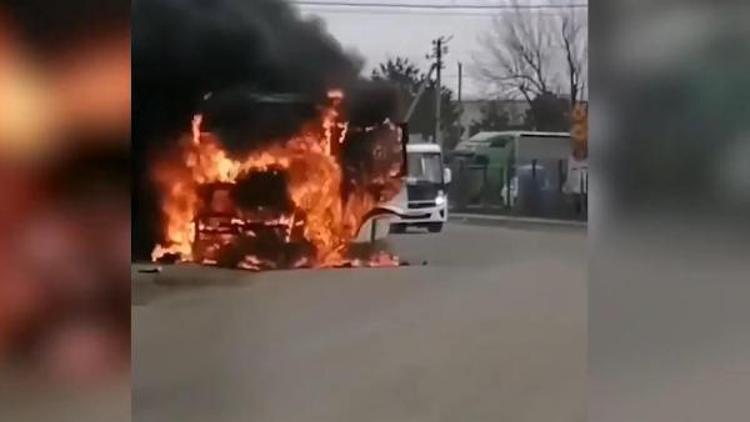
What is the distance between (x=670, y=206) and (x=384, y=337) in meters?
0.50

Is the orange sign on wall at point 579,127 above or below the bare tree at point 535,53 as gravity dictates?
below

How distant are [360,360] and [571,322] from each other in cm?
35

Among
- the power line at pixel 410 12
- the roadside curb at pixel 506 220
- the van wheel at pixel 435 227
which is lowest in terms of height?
the van wheel at pixel 435 227

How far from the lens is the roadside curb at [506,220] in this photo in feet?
5.26

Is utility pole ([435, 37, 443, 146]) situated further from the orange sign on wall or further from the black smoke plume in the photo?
the orange sign on wall

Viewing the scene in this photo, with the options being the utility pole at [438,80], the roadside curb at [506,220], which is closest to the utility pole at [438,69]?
the utility pole at [438,80]

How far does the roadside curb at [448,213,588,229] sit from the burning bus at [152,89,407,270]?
0.11m

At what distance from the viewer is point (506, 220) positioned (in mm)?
1616

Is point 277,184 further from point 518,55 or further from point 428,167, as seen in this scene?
point 518,55

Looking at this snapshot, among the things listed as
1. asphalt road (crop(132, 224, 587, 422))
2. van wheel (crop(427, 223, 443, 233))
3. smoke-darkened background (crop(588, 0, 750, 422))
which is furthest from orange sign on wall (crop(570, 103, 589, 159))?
van wheel (crop(427, 223, 443, 233))

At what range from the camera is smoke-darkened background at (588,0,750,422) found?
5.27 ft

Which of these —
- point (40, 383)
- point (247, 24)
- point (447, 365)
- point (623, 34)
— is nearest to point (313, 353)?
point (447, 365)

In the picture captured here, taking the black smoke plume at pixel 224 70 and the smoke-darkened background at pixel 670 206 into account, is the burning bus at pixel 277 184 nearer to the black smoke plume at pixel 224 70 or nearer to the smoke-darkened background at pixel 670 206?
the black smoke plume at pixel 224 70

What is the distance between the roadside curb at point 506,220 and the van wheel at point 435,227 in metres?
0.02
